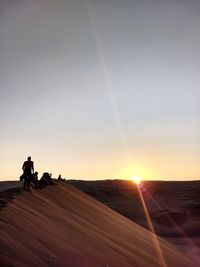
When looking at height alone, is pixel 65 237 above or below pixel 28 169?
below

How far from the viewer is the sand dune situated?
1052 cm

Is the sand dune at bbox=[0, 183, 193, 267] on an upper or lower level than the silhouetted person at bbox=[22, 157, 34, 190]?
lower

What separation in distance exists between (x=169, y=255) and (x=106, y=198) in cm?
4839

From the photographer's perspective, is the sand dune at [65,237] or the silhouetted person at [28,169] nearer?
the sand dune at [65,237]

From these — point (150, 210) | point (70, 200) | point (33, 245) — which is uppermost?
point (150, 210)

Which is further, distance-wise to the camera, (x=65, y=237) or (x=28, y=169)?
(x=28, y=169)

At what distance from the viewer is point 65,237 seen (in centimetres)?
1327

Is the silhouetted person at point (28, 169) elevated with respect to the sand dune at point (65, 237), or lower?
elevated

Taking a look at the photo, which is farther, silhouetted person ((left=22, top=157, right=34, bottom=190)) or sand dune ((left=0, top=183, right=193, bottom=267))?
silhouetted person ((left=22, top=157, right=34, bottom=190))

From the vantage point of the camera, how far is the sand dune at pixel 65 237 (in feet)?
34.5

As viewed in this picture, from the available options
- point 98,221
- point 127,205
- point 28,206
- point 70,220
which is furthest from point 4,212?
point 127,205

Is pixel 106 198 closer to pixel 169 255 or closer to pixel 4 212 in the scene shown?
pixel 169 255

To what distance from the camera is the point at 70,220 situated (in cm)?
1656

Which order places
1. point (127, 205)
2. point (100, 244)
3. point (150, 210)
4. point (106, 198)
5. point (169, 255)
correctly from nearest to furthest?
point (100, 244) < point (169, 255) < point (150, 210) < point (127, 205) < point (106, 198)
